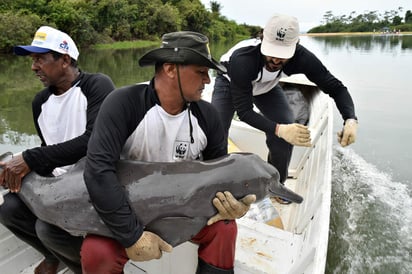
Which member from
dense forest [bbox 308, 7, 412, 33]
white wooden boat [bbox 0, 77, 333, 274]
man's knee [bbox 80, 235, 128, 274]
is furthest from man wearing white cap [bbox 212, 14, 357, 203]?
dense forest [bbox 308, 7, 412, 33]

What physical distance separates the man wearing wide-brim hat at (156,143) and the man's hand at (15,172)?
697mm

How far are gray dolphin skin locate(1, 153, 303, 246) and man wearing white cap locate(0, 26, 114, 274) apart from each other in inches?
12.1

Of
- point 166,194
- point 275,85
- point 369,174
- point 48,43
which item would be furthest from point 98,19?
point 166,194

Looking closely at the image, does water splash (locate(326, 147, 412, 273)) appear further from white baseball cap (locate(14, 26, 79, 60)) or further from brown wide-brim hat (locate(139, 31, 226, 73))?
white baseball cap (locate(14, 26, 79, 60))

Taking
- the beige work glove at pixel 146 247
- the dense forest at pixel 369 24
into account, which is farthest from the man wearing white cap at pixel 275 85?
the dense forest at pixel 369 24

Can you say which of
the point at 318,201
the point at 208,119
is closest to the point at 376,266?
the point at 318,201

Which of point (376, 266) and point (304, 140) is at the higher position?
point (304, 140)

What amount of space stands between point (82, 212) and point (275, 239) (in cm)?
149

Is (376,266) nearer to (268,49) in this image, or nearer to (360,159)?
(268,49)

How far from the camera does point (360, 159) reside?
7.43 m

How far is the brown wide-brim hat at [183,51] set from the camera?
6.40ft

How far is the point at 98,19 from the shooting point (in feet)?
118

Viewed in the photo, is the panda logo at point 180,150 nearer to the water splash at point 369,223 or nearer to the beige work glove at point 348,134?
the beige work glove at point 348,134

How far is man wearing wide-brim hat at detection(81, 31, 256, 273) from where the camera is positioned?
1.92 metres
